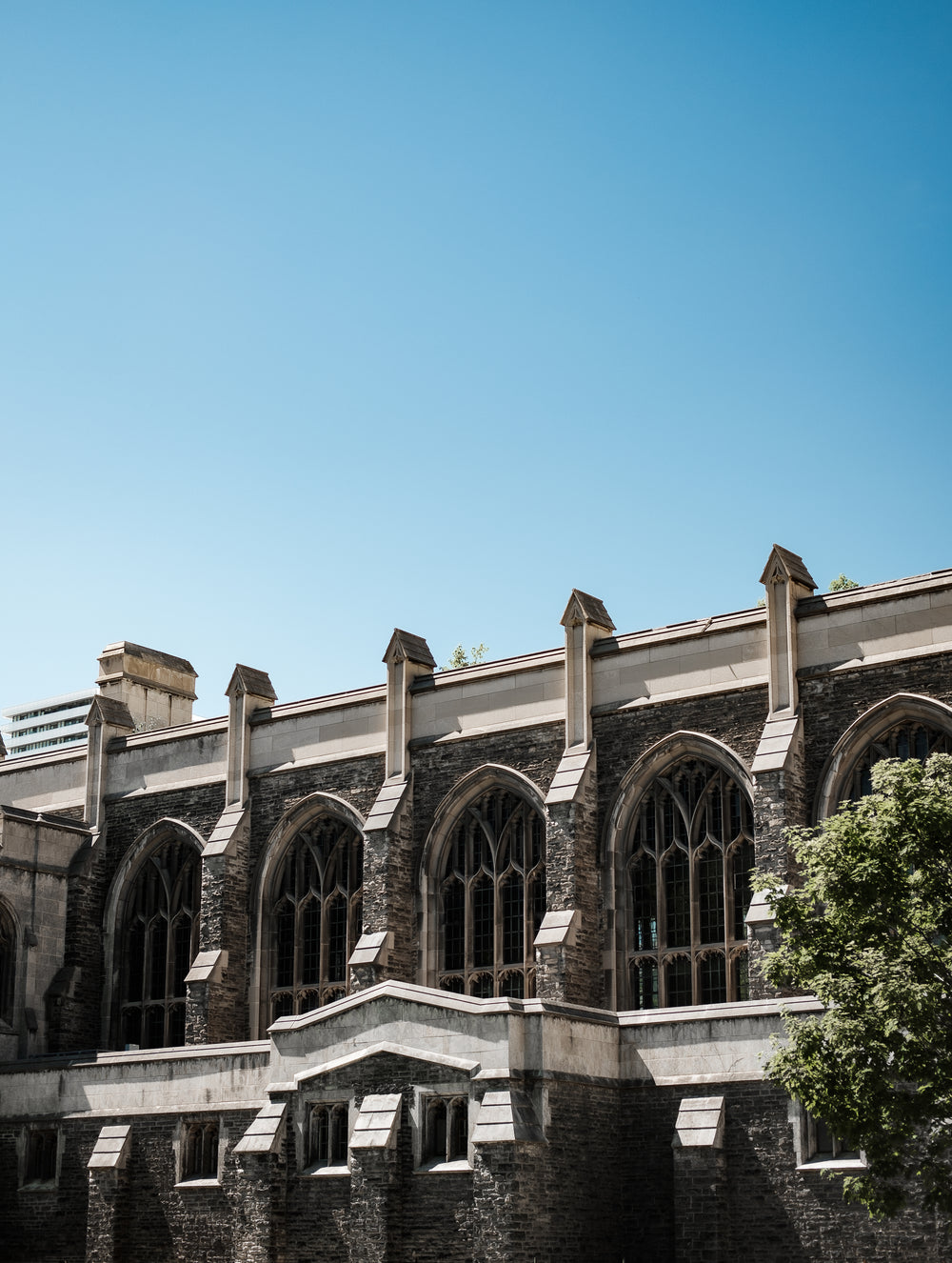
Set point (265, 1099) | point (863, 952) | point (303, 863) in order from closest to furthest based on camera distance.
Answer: point (863, 952) → point (265, 1099) → point (303, 863)

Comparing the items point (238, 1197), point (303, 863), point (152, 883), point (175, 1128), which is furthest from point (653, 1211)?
point (152, 883)

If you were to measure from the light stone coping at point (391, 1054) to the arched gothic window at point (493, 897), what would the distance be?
→ 6029mm

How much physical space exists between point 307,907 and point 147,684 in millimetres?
11439

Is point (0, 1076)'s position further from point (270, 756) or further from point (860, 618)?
point (860, 618)

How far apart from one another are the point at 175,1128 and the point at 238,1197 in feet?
9.70

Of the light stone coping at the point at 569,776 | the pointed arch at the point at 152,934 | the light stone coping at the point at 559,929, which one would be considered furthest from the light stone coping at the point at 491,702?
the pointed arch at the point at 152,934

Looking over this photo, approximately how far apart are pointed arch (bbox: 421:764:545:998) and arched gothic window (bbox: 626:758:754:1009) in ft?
7.16

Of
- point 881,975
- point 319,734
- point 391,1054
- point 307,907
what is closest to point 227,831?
point 307,907

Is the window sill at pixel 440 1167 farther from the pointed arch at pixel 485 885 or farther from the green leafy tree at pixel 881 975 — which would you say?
the pointed arch at pixel 485 885

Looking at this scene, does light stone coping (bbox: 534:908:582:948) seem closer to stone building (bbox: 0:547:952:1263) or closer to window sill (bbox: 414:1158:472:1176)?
stone building (bbox: 0:547:952:1263)

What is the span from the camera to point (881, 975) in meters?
21.2

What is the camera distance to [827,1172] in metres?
25.0

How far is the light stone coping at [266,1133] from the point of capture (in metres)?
27.9

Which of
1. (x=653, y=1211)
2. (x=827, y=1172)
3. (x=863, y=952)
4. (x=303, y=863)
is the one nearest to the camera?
(x=863, y=952)
